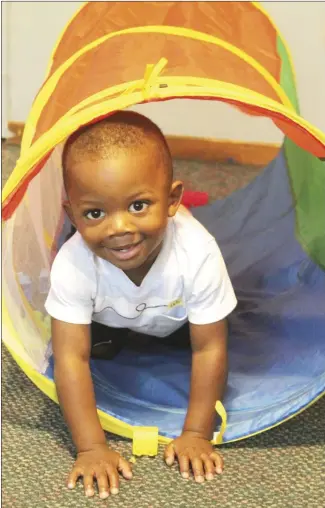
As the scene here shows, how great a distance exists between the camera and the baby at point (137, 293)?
91 cm

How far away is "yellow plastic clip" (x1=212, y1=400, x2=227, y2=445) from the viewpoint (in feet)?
3.26

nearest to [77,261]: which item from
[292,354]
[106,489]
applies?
[106,489]

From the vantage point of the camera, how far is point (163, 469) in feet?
3.25

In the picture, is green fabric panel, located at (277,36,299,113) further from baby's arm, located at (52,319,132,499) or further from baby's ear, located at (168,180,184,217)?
baby's arm, located at (52,319,132,499)

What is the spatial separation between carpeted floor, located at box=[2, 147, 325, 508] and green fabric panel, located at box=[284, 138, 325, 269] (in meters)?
0.34

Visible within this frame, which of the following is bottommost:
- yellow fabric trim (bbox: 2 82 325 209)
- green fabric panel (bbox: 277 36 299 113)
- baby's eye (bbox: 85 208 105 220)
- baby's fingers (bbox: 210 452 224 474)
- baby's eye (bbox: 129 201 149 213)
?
baby's fingers (bbox: 210 452 224 474)

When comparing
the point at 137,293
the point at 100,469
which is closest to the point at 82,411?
the point at 100,469

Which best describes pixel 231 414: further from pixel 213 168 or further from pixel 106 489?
pixel 213 168

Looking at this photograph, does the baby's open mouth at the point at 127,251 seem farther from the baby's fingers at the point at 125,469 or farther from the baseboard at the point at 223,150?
the baseboard at the point at 223,150

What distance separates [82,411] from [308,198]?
676mm

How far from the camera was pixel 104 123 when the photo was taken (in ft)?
2.95

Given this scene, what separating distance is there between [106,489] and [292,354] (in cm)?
41

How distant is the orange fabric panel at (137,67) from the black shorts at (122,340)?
1.12 feet

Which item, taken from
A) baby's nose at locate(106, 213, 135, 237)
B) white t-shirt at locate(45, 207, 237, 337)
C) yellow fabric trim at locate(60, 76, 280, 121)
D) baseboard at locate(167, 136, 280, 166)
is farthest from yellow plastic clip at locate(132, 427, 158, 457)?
baseboard at locate(167, 136, 280, 166)
